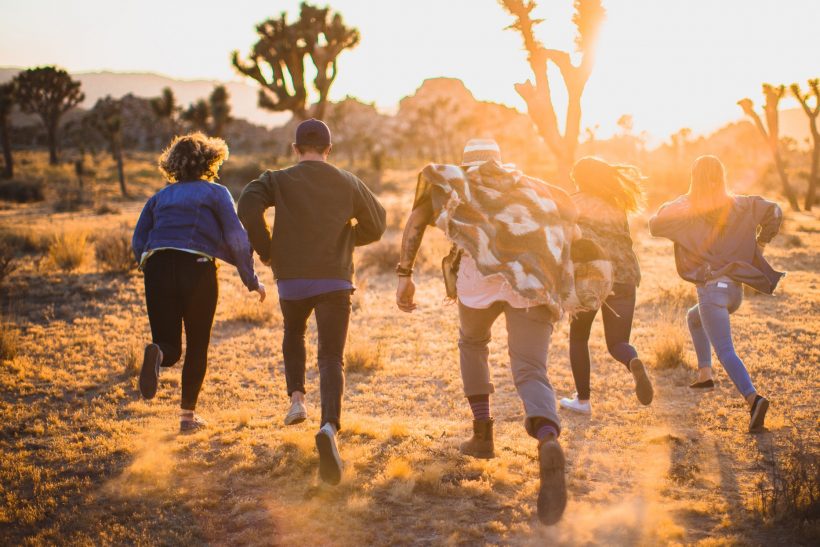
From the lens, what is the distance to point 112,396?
538cm

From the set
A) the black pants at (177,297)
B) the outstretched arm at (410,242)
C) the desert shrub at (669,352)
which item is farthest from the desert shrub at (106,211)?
the outstretched arm at (410,242)

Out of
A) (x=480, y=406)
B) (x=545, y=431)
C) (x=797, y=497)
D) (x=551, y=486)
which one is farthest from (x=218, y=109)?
(x=797, y=497)

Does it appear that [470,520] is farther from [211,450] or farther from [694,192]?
[694,192]

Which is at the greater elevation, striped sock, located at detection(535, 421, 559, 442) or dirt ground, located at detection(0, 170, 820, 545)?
striped sock, located at detection(535, 421, 559, 442)

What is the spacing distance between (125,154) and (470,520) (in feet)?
210

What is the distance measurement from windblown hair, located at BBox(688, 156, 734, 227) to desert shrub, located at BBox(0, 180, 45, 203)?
30.9 metres

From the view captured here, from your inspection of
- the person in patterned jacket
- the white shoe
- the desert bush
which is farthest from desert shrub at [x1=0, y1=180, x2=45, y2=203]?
the desert bush

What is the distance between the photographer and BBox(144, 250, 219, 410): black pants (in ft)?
13.1

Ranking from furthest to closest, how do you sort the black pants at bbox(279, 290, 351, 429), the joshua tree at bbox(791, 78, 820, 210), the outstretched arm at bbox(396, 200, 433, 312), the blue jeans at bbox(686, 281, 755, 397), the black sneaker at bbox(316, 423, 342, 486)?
the joshua tree at bbox(791, 78, 820, 210)
the blue jeans at bbox(686, 281, 755, 397)
the black pants at bbox(279, 290, 351, 429)
the outstretched arm at bbox(396, 200, 433, 312)
the black sneaker at bbox(316, 423, 342, 486)

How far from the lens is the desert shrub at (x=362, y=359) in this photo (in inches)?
253

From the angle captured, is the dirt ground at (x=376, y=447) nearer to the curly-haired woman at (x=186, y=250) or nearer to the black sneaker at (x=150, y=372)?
the black sneaker at (x=150, y=372)

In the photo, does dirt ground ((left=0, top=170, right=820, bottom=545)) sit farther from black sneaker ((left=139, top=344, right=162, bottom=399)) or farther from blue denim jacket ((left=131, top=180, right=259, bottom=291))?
blue denim jacket ((left=131, top=180, right=259, bottom=291))

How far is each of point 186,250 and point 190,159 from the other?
63cm

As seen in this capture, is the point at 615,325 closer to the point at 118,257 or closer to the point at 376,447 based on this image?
the point at 376,447
